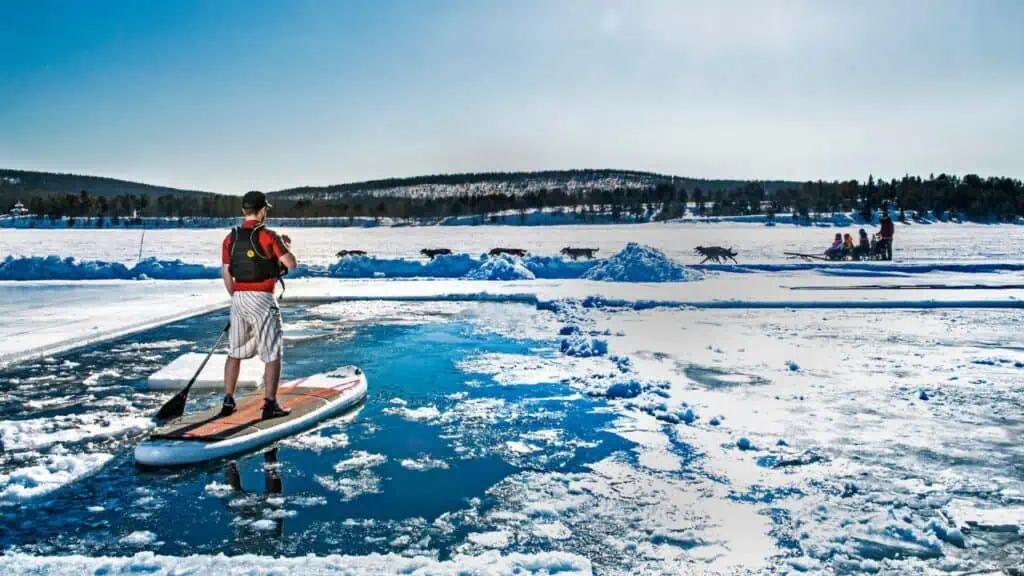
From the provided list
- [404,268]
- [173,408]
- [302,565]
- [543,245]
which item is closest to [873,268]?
[404,268]

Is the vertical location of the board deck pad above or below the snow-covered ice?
above

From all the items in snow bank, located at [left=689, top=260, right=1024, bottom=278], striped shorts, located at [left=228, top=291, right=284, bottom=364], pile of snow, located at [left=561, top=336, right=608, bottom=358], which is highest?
striped shorts, located at [left=228, top=291, right=284, bottom=364]

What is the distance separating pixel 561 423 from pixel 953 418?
326 centimetres

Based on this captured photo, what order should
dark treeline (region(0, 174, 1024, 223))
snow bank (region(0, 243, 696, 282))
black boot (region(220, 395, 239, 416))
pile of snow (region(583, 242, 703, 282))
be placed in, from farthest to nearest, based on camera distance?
dark treeline (region(0, 174, 1024, 223)), snow bank (region(0, 243, 696, 282)), pile of snow (region(583, 242, 703, 282)), black boot (region(220, 395, 239, 416))

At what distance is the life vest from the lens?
204 inches

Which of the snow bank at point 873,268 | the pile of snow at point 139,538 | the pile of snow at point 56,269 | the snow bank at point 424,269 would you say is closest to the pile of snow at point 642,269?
the snow bank at point 424,269

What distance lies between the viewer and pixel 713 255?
92.4ft

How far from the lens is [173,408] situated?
19.1 feet

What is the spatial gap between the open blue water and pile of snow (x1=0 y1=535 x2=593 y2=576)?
0.16 metres

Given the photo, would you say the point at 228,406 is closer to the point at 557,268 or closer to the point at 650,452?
the point at 650,452

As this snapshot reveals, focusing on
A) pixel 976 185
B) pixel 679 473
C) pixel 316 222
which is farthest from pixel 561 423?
pixel 976 185

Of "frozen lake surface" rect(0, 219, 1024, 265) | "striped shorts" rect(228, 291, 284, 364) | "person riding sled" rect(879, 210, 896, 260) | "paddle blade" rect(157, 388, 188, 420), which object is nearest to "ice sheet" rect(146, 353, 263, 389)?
"paddle blade" rect(157, 388, 188, 420)

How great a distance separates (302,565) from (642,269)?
17627 millimetres

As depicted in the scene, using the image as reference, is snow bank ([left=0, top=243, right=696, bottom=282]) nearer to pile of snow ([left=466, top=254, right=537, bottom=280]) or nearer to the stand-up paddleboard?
pile of snow ([left=466, top=254, right=537, bottom=280])
